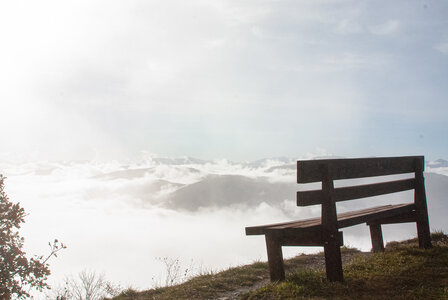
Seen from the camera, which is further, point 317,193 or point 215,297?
point 215,297

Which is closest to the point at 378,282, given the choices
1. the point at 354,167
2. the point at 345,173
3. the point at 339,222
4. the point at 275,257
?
the point at 339,222

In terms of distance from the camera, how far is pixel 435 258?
21.8 ft

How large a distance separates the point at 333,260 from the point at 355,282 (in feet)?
1.63

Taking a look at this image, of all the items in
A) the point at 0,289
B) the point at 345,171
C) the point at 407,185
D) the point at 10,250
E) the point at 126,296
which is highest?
the point at 345,171

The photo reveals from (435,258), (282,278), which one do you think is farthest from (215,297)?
(435,258)

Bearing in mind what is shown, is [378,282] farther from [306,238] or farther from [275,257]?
[275,257]

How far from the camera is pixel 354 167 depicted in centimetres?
600

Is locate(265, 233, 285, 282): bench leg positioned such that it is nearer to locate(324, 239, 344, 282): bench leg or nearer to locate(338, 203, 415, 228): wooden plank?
locate(324, 239, 344, 282): bench leg

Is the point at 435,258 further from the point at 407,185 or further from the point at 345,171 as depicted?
the point at 345,171

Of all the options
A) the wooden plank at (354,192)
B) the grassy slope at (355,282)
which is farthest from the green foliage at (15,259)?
the wooden plank at (354,192)

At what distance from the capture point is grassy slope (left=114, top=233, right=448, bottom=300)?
15.9ft

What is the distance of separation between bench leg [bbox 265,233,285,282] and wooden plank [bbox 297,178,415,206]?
0.92 m

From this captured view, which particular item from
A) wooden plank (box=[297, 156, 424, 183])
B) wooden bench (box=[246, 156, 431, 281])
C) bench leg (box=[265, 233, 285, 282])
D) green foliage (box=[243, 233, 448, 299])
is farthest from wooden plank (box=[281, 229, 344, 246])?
wooden plank (box=[297, 156, 424, 183])

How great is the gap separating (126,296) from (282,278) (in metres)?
3.60
